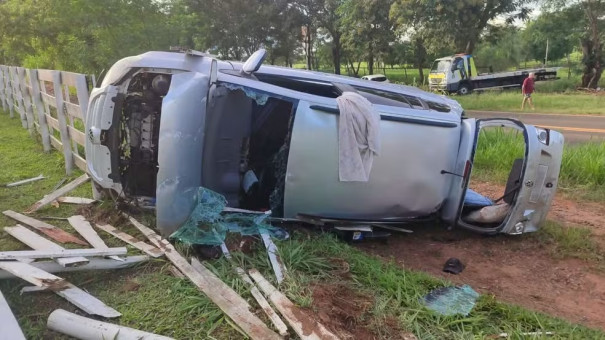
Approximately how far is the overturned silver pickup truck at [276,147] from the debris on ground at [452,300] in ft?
3.26

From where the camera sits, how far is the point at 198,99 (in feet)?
11.7

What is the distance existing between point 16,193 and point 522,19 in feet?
87.2

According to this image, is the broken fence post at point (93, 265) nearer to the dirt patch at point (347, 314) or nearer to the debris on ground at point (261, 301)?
the debris on ground at point (261, 301)

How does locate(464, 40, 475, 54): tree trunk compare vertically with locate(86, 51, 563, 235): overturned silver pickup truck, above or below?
above

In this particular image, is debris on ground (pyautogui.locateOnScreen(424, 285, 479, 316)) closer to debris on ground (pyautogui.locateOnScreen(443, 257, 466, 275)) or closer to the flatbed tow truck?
debris on ground (pyautogui.locateOnScreen(443, 257, 466, 275))

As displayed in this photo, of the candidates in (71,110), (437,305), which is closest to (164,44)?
(71,110)

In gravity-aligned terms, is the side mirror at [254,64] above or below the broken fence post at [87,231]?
above

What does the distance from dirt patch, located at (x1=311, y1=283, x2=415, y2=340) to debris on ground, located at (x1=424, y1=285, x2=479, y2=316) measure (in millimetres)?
403

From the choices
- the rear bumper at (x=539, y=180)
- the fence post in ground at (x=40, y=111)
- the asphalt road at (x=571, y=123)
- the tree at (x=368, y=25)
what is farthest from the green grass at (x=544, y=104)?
the fence post in ground at (x=40, y=111)

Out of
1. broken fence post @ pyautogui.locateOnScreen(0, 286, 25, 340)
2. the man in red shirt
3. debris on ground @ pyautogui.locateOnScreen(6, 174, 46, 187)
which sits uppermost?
the man in red shirt

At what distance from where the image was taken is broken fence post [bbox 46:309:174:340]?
2.56 meters

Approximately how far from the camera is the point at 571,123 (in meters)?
13.7

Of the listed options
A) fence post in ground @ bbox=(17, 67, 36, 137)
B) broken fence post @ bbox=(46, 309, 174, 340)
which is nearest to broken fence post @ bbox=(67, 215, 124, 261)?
broken fence post @ bbox=(46, 309, 174, 340)

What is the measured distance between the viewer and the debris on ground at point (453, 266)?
12.9 ft
